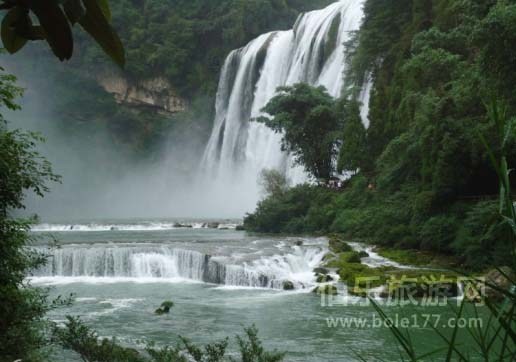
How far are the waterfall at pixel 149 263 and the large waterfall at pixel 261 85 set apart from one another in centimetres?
1540

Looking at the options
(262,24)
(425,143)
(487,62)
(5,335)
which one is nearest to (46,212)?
(262,24)

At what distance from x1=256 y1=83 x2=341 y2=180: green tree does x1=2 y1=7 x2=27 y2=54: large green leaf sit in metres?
25.5

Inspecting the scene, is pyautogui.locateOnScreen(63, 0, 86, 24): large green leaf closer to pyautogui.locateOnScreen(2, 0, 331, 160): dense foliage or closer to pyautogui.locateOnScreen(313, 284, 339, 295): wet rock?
pyautogui.locateOnScreen(313, 284, 339, 295): wet rock

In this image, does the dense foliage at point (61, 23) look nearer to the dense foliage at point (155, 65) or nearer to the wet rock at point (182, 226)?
the wet rock at point (182, 226)

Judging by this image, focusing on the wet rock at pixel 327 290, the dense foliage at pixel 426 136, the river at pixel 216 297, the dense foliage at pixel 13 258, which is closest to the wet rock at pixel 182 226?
the dense foliage at pixel 426 136

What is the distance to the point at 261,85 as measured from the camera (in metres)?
37.0

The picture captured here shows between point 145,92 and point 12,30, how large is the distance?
168 ft

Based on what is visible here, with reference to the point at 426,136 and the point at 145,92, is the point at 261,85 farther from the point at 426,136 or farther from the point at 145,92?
the point at 426,136

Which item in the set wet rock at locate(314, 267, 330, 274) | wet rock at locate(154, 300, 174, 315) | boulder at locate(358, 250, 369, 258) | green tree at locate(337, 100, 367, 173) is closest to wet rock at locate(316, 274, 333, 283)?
wet rock at locate(314, 267, 330, 274)

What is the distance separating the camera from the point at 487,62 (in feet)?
42.1

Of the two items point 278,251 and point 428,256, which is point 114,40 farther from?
point 278,251

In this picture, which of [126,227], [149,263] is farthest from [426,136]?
[126,227]

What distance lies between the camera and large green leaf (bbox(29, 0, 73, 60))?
3.11 ft

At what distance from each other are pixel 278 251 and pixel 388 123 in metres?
8.01
